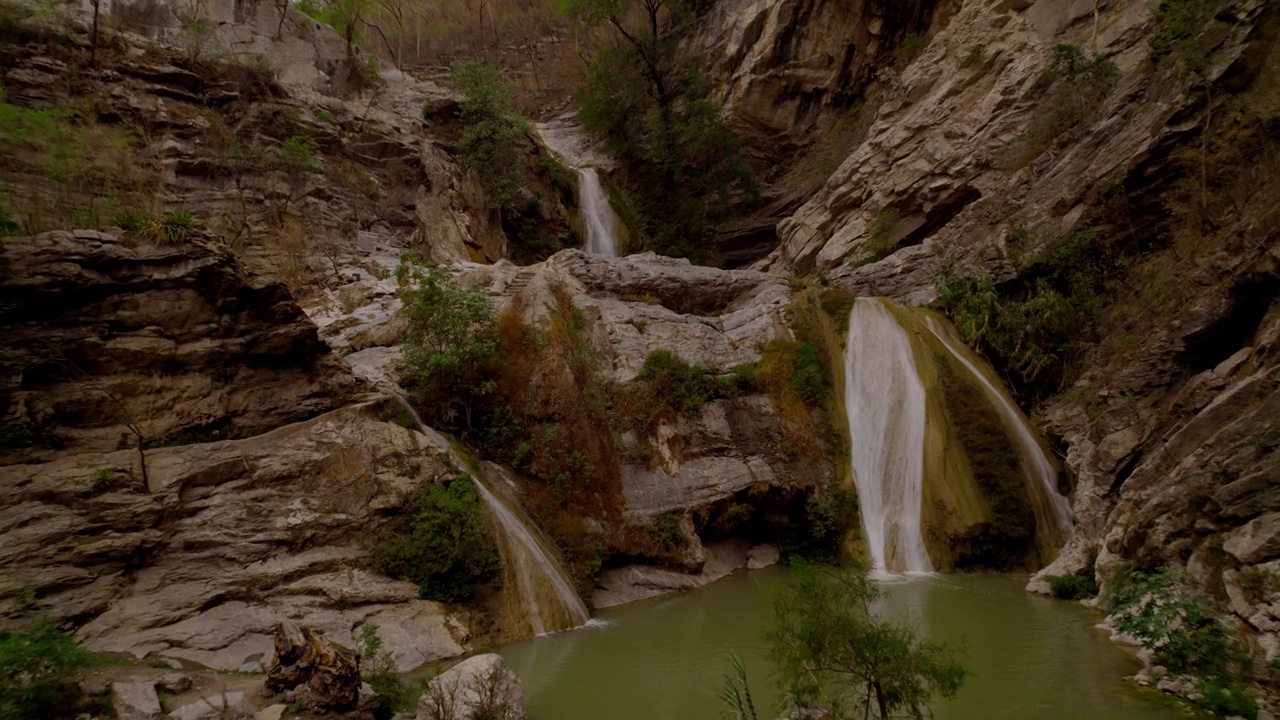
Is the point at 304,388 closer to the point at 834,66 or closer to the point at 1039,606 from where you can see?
the point at 1039,606

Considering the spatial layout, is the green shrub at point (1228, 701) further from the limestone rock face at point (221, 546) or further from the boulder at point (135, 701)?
the boulder at point (135, 701)

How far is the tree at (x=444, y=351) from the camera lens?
36.2ft

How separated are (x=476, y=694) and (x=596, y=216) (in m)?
23.3

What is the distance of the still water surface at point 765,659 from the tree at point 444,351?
14.7 ft

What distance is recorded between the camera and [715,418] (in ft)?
42.9

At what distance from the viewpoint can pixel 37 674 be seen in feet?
15.4

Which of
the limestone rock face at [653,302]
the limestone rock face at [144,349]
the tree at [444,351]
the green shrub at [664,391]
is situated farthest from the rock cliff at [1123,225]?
the limestone rock face at [144,349]

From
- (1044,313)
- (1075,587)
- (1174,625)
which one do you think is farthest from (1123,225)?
(1174,625)

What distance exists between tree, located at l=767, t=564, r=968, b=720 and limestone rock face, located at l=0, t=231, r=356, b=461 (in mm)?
8036

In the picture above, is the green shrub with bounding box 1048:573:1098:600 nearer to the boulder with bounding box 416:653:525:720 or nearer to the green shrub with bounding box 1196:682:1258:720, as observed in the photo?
the green shrub with bounding box 1196:682:1258:720

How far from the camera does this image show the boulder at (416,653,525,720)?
5176 millimetres

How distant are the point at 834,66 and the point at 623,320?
60.1 ft

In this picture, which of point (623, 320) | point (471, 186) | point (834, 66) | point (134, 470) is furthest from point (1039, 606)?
point (834, 66)

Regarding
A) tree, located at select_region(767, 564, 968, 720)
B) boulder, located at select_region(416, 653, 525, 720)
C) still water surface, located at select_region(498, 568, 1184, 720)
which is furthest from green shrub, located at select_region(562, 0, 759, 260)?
tree, located at select_region(767, 564, 968, 720)
